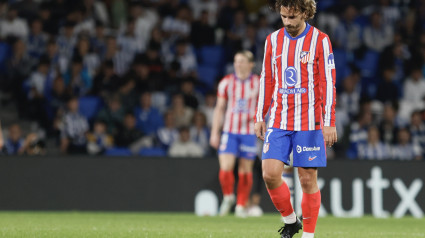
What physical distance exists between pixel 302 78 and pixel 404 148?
7.96 metres

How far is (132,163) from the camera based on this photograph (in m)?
12.3

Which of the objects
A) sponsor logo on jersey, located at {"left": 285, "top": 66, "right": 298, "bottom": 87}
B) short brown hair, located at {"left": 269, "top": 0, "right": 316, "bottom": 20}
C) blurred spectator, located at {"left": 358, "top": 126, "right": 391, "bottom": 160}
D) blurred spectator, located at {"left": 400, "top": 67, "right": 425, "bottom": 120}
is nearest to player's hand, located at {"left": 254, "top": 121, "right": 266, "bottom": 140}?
sponsor logo on jersey, located at {"left": 285, "top": 66, "right": 298, "bottom": 87}

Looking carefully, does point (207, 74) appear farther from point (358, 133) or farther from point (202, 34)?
point (358, 133)

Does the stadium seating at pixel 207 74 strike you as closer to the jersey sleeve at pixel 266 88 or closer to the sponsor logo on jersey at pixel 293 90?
the jersey sleeve at pixel 266 88

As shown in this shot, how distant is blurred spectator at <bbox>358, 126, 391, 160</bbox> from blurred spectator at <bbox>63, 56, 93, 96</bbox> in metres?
5.03

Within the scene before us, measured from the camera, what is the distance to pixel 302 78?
21.2 feet

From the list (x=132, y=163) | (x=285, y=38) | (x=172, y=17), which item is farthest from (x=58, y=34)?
(x=285, y=38)

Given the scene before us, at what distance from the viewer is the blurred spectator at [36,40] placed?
49.8 feet

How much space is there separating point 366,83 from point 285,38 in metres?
10.0

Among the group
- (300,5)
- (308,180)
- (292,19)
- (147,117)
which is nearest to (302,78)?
(292,19)

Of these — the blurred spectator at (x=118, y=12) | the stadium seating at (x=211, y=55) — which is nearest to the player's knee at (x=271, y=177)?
the stadium seating at (x=211, y=55)

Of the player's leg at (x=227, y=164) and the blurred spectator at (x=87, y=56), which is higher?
the blurred spectator at (x=87, y=56)

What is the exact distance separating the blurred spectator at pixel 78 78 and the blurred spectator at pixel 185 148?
7.49 ft

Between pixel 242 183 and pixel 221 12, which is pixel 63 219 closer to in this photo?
pixel 242 183
